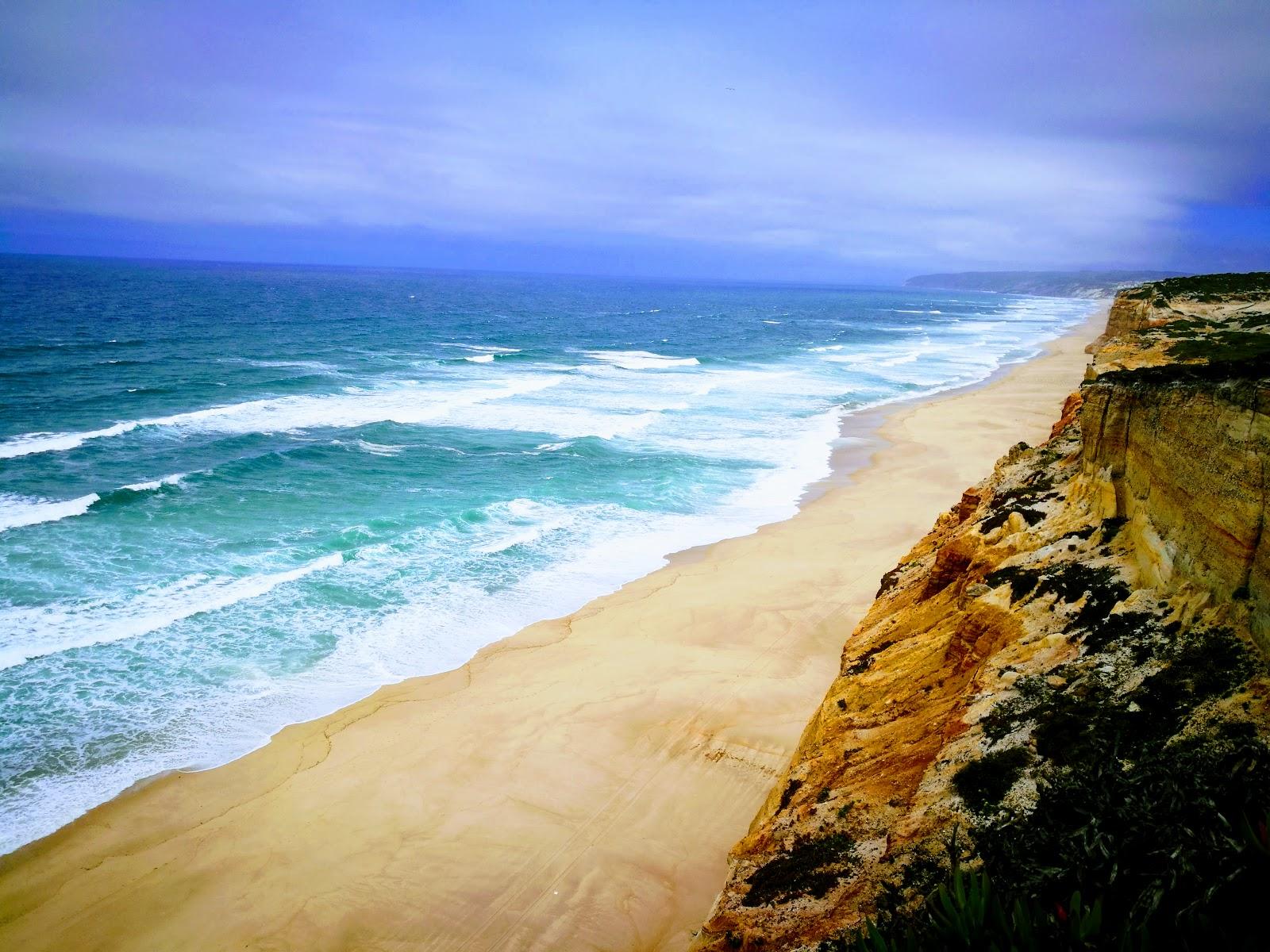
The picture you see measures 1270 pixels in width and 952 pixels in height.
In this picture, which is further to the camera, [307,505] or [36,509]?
[307,505]

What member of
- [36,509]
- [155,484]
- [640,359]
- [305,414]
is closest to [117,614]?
[36,509]

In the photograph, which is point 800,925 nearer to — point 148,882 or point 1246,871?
point 1246,871

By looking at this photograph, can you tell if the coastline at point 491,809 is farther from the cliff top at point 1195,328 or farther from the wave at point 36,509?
the wave at point 36,509

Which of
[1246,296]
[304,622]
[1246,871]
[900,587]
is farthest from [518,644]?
[1246,296]

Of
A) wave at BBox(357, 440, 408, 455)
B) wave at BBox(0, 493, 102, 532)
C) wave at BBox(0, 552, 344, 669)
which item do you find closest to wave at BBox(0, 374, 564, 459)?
wave at BBox(357, 440, 408, 455)

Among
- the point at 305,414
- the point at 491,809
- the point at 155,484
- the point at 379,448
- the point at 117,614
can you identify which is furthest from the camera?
the point at 305,414

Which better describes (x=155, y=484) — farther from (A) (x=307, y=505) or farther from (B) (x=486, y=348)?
(B) (x=486, y=348)

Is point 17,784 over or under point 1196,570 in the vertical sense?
under
